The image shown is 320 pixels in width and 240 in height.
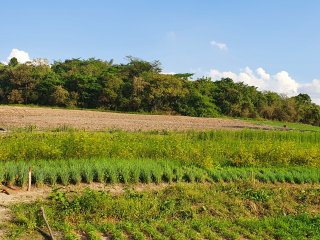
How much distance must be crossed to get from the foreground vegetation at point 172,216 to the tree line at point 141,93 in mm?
42565

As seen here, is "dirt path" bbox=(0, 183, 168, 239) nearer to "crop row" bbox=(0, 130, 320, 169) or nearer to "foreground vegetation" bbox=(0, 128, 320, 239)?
"foreground vegetation" bbox=(0, 128, 320, 239)

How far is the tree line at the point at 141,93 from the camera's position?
54375mm

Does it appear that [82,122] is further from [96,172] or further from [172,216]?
[172,216]

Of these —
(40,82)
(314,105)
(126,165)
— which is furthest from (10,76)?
(126,165)

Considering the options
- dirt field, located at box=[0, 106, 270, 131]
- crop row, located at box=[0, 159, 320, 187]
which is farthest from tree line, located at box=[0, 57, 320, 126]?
crop row, located at box=[0, 159, 320, 187]

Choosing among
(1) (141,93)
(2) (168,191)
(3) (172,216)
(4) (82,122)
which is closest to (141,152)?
(2) (168,191)

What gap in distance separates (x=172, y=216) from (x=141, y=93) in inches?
1782

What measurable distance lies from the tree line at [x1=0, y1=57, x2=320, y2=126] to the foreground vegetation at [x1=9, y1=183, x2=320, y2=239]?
4256 cm

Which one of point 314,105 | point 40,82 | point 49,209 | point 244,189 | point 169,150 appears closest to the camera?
point 49,209

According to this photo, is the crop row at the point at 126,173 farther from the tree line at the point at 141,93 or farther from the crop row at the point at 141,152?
the tree line at the point at 141,93

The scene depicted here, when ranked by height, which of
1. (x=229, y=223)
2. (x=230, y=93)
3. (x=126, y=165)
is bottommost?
(x=229, y=223)

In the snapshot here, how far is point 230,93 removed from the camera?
191 feet

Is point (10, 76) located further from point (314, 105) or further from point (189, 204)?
point (189, 204)

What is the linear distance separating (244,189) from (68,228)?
19.4ft
